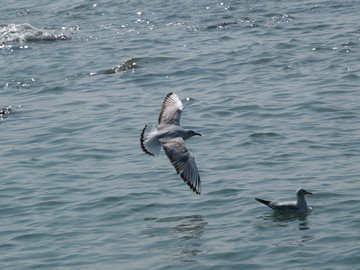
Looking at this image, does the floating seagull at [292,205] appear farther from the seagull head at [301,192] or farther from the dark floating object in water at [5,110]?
the dark floating object in water at [5,110]

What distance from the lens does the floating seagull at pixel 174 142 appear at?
10766mm

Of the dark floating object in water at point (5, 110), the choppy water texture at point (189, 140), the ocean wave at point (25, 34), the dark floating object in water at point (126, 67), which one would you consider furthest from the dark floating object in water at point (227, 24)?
the dark floating object in water at point (5, 110)

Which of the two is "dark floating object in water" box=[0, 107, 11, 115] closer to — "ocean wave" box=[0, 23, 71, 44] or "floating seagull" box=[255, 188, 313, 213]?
"ocean wave" box=[0, 23, 71, 44]

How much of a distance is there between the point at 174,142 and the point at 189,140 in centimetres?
341

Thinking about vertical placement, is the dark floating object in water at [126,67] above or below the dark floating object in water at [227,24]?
below

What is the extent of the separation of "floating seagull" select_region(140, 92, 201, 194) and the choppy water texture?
61 cm

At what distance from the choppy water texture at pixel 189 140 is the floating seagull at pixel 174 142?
612 mm

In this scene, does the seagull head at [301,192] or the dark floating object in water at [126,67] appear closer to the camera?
the seagull head at [301,192]

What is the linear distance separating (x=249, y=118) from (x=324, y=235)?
17.5ft

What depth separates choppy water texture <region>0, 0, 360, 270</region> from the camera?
1037cm

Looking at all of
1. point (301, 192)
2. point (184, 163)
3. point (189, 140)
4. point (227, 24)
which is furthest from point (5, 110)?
point (227, 24)

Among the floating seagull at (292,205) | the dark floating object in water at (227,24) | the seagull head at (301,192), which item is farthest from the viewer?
the dark floating object in water at (227,24)

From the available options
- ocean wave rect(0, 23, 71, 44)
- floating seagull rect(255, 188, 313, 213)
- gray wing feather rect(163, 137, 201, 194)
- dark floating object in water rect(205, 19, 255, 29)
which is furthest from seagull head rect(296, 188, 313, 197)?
ocean wave rect(0, 23, 71, 44)

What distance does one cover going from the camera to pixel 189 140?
47.9 feet
